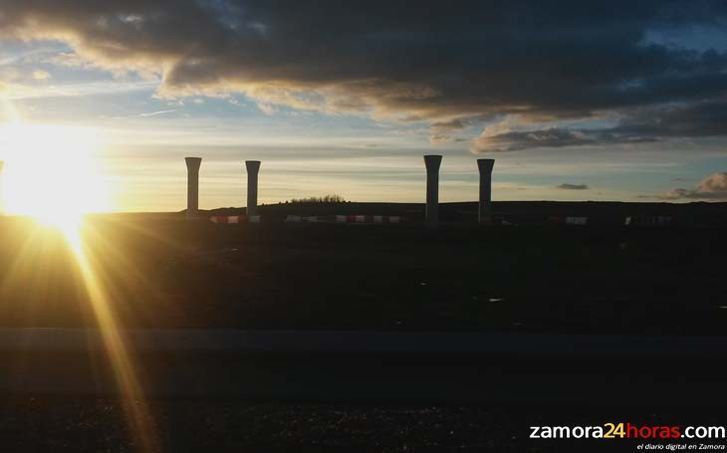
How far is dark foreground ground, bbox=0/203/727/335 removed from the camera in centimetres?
1151

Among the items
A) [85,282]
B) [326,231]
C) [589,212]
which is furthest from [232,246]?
[589,212]

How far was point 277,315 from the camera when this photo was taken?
38.3 ft

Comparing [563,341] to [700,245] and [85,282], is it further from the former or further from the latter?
[700,245]

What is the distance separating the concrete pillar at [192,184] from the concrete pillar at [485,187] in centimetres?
1178

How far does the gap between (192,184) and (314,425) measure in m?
30.7

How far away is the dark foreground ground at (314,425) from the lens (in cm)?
578

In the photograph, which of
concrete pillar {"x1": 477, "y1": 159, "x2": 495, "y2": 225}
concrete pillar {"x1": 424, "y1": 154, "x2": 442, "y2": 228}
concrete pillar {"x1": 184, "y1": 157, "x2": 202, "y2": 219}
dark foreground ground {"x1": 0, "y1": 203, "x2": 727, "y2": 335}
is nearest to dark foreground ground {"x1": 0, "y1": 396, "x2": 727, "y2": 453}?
dark foreground ground {"x1": 0, "y1": 203, "x2": 727, "y2": 335}

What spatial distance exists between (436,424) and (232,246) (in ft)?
58.3

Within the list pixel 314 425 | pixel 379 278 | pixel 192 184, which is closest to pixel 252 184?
pixel 192 184

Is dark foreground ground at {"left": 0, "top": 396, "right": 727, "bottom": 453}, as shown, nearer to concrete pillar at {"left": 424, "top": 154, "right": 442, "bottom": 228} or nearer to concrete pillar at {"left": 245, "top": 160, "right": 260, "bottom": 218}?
concrete pillar at {"left": 424, "top": 154, "right": 442, "bottom": 228}

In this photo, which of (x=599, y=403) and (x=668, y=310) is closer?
(x=599, y=403)

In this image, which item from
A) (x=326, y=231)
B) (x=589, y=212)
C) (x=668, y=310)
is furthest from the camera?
(x=589, y=212)

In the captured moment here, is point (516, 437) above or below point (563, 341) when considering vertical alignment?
below

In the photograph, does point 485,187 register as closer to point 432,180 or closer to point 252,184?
point 432,180
